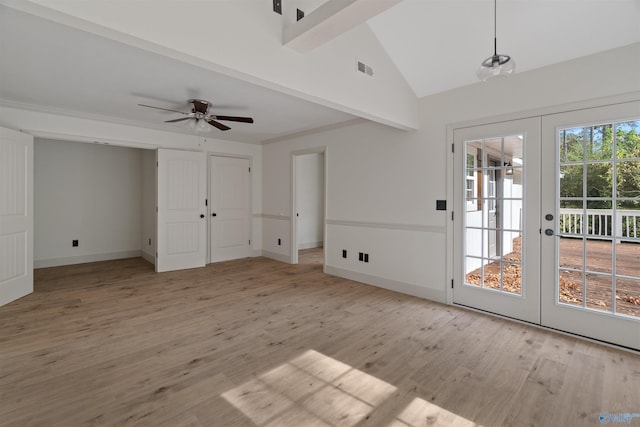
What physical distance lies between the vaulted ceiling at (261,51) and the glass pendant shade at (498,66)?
85cm

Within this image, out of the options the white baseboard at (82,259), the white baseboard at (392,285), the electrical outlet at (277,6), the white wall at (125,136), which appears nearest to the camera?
the electrical outlet at (277,6)

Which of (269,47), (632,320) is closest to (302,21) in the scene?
(269,47)

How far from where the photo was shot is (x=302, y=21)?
2.47 m

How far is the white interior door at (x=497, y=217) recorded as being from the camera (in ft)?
10.1

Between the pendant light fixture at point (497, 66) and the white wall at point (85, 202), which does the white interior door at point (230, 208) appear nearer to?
the white wall at point (85, 202)

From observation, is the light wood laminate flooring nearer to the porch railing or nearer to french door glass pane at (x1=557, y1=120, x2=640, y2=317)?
french door glass pane at (x1=557, y1=120, x2=640, y2=317)

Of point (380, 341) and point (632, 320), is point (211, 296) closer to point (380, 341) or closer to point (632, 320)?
point (380, 341)

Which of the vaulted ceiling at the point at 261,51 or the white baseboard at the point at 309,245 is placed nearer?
the vaulted ceiling at the point at 261,51

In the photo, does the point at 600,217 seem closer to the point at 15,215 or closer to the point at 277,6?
the point at 277,6

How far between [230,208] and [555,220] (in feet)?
17.6

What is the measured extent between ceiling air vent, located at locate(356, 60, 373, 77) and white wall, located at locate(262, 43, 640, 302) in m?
0.95

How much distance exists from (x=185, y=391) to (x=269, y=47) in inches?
105

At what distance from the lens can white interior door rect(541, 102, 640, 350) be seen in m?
Result: 2.61

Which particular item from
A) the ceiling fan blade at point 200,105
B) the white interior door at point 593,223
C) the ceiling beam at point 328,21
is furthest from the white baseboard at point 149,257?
the white interior door at point 593,223
